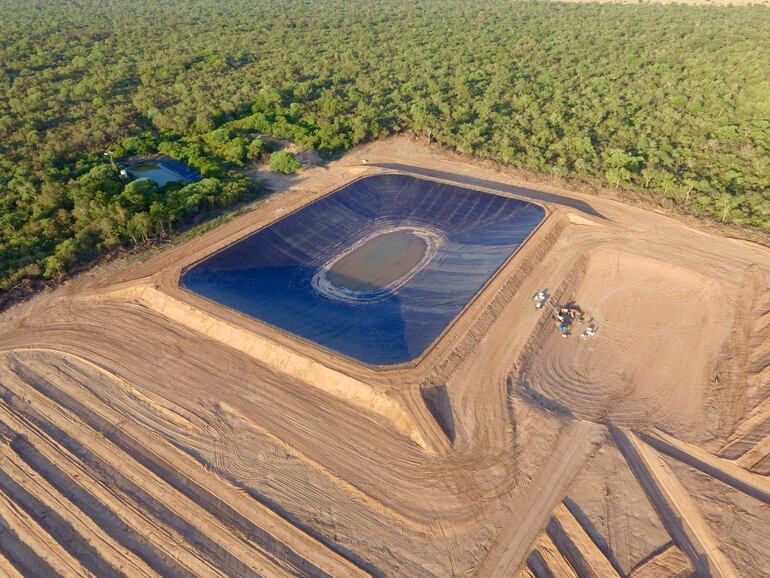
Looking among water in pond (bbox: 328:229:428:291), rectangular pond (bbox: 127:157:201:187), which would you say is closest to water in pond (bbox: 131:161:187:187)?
rectangular pond (bbox: 127:157:201:187)

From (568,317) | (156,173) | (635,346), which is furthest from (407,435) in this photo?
(156,173)

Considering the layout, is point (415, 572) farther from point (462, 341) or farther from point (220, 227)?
point (220, 227)

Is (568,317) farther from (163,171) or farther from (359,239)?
(163,171)

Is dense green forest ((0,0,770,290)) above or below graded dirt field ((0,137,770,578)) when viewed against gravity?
above

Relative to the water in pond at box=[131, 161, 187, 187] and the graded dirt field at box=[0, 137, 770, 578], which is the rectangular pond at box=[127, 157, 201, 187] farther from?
the graded dirt field at box=[0, 137, 770, 578]

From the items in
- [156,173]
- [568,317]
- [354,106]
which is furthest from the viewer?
[354,106]

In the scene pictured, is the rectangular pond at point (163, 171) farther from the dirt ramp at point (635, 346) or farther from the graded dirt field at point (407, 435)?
the dirt ramp at point (635, 346)
